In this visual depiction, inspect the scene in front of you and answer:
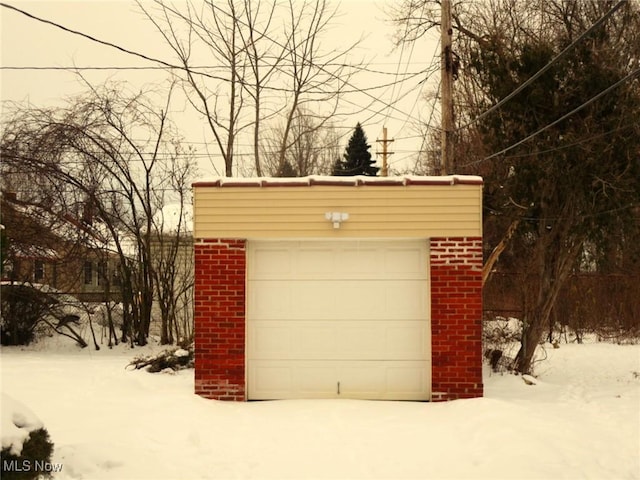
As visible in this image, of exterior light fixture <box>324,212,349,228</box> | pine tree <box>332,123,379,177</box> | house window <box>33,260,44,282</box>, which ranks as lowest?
house window <box>33,260,44,282</box>

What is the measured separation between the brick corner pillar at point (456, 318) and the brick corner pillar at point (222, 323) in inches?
101

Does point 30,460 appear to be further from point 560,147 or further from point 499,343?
point 499,343

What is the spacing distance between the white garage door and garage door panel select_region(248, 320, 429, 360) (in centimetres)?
1

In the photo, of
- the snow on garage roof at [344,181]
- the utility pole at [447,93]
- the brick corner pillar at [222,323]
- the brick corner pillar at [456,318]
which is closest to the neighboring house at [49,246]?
the brick corner pillar at [222,323]

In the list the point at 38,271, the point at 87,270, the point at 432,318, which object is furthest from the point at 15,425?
the point at 87,270

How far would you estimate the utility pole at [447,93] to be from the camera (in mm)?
12961

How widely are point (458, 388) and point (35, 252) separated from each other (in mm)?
10793

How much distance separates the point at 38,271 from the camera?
1777 centimetres

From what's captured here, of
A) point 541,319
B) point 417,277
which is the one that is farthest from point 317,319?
point 541,319

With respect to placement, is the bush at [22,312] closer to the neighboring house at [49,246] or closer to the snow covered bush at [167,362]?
the neighboring house at [49,246]

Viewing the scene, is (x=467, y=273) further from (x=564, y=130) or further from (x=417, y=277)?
(x=564, y=130)

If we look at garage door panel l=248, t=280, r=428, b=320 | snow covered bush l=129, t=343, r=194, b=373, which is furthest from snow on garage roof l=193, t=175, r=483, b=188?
snow covered bush l=129, t=343, r=194, b=373

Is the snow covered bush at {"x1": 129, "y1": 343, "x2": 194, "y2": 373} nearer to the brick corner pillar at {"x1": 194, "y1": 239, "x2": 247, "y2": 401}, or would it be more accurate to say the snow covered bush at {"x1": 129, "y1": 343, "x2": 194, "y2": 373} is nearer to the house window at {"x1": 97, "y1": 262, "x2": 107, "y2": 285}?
the brick corner pillar at {"x1": 194, "y1": 239, "x2": 247, "y2": 401}

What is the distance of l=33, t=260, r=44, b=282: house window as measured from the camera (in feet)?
56.8
